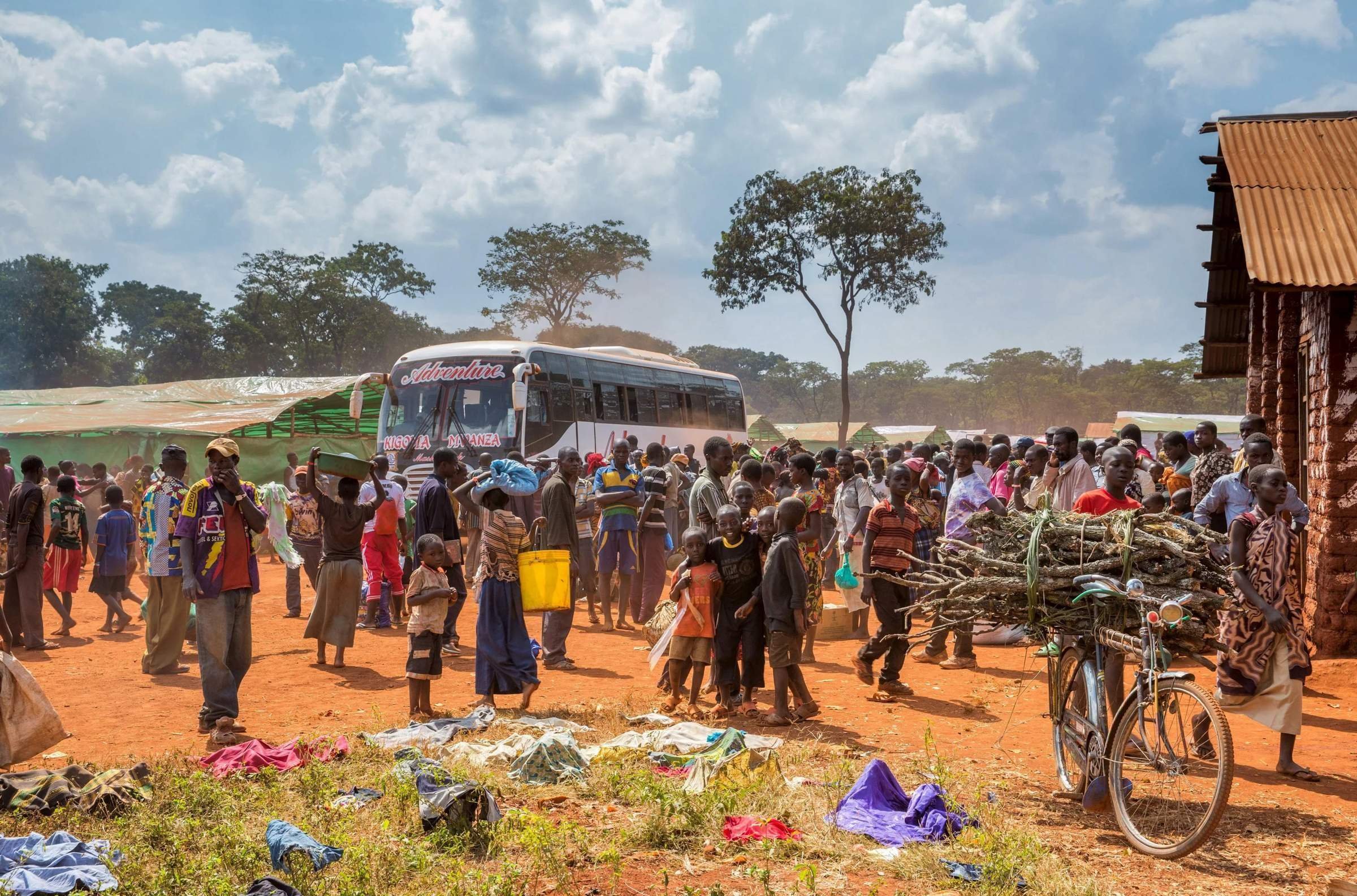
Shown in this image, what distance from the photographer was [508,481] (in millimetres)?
7719

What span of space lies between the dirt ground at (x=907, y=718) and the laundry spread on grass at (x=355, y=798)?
156cm

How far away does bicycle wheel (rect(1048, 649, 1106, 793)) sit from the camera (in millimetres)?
4824

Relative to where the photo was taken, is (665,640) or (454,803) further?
(665,640)

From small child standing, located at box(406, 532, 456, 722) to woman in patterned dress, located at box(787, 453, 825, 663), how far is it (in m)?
2.71

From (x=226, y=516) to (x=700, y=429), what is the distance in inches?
736

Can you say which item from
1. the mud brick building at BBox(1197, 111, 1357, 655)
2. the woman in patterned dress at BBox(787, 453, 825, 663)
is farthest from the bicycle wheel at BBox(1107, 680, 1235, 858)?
the mud brick building at BBox(1197, 111, 1357, 655)

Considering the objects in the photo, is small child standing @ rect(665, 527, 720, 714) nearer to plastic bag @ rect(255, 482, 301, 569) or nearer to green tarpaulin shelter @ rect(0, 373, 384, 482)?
plastic bag @ rect(255, 482, 301, 569)

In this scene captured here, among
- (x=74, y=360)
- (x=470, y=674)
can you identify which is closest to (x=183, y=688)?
(x=470, y=674)

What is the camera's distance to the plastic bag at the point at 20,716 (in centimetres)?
517

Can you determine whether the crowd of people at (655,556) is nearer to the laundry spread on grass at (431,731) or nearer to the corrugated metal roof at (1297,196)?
the laundry spread on grass at (431,731)

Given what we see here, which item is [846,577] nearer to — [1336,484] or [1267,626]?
[1336,484]

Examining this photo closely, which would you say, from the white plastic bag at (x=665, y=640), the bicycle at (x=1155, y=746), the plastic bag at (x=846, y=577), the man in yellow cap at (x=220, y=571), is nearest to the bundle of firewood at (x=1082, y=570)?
the bicycle at (x=1155, y=746)

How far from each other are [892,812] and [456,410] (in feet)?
45.4

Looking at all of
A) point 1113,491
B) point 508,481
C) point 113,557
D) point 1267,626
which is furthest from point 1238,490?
point 113,557
